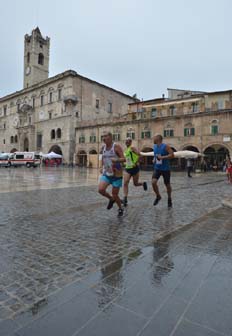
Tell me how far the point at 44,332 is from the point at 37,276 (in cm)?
87

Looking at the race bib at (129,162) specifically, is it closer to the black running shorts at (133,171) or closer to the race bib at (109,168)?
the black running shorts at (133,171)

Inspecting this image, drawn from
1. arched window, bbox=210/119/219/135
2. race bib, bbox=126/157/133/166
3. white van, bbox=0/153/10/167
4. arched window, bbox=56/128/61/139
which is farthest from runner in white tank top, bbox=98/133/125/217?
arched window, bbox=56/128/61/139

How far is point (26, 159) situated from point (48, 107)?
16.6 meters

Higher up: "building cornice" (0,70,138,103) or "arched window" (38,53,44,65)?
"arched window" (38,53,44,65)

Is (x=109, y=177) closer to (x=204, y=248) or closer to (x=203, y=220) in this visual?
(x=203, y=220)

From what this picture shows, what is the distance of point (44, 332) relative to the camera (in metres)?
1.60

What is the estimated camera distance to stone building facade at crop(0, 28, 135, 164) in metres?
45.9

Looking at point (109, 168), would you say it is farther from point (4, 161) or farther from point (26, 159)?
point (4, 161)

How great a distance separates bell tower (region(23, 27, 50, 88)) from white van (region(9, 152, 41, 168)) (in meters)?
27.4

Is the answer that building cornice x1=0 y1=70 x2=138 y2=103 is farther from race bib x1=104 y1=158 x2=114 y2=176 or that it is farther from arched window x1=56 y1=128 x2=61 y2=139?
race bib x1=104 y1=158 x2=114 y2=176

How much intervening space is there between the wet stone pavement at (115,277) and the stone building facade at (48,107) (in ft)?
130

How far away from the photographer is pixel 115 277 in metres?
2.39

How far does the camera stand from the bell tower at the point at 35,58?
58.0m

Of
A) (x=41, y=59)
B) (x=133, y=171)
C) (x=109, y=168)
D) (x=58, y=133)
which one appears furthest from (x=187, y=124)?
(x=41, y=59)
